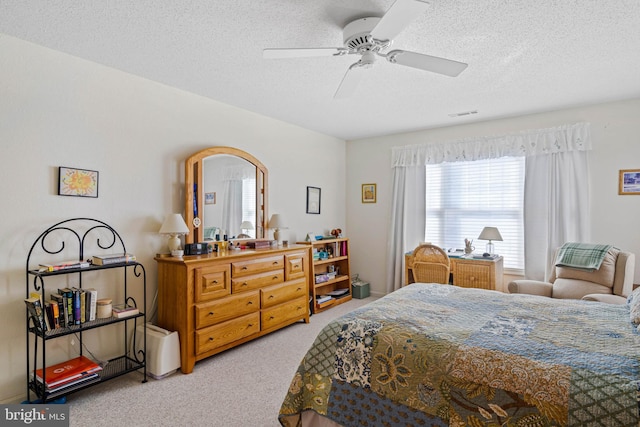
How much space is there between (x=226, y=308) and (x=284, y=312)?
78 cm

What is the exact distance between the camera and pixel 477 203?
4.36 meters

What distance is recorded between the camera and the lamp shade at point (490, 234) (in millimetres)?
3910

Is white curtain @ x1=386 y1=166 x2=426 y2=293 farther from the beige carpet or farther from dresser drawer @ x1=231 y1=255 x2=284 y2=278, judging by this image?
the beige carpet

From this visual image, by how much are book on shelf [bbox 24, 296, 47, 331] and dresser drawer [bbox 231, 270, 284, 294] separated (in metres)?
1.33

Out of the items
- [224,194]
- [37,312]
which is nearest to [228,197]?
[224,194]

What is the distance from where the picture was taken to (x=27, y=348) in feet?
7.21

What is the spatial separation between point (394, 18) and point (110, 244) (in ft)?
8.51

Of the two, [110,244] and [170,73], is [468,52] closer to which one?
[170,73]

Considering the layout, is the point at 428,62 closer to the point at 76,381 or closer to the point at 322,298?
the point at 76,381

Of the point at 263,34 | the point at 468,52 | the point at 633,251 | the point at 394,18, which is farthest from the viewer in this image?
the point at 633,251

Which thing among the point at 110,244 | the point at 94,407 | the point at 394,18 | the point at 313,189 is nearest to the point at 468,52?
the point at 394,18

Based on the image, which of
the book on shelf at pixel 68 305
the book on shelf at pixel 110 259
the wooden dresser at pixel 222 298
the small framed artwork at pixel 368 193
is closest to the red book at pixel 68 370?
the book on shelf at pixel 68 305

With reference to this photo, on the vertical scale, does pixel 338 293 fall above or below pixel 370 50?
below

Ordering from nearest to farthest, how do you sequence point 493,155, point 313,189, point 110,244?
point 110,244 → point 493,155 → point 313,189
